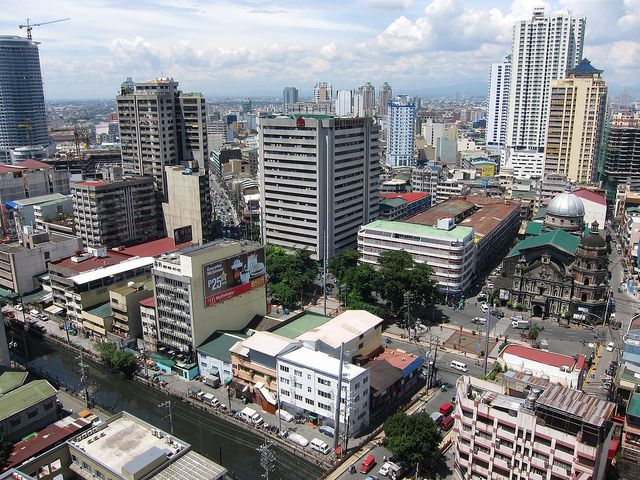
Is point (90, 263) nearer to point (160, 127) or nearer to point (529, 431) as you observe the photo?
point (160, 127)

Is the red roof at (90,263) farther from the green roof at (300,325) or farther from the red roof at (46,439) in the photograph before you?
the red roof at (46,439)

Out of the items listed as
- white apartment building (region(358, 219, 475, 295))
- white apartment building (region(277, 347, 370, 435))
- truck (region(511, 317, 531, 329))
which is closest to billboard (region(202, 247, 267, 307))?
white apartment building (region(277, 347, 370, 435))

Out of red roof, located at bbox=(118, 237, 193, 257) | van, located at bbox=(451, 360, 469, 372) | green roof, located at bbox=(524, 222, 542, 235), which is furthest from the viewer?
green roof, located at bbox=(524, 222, 542, 235)

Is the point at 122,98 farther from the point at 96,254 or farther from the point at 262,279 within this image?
the point at 262,279

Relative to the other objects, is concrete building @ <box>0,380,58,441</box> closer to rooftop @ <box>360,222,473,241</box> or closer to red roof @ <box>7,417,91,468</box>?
red roof @ <box>7,417,91,468</box>

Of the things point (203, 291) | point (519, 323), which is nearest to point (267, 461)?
point (203, 291)

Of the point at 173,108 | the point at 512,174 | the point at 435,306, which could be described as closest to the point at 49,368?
the point at 435,306
